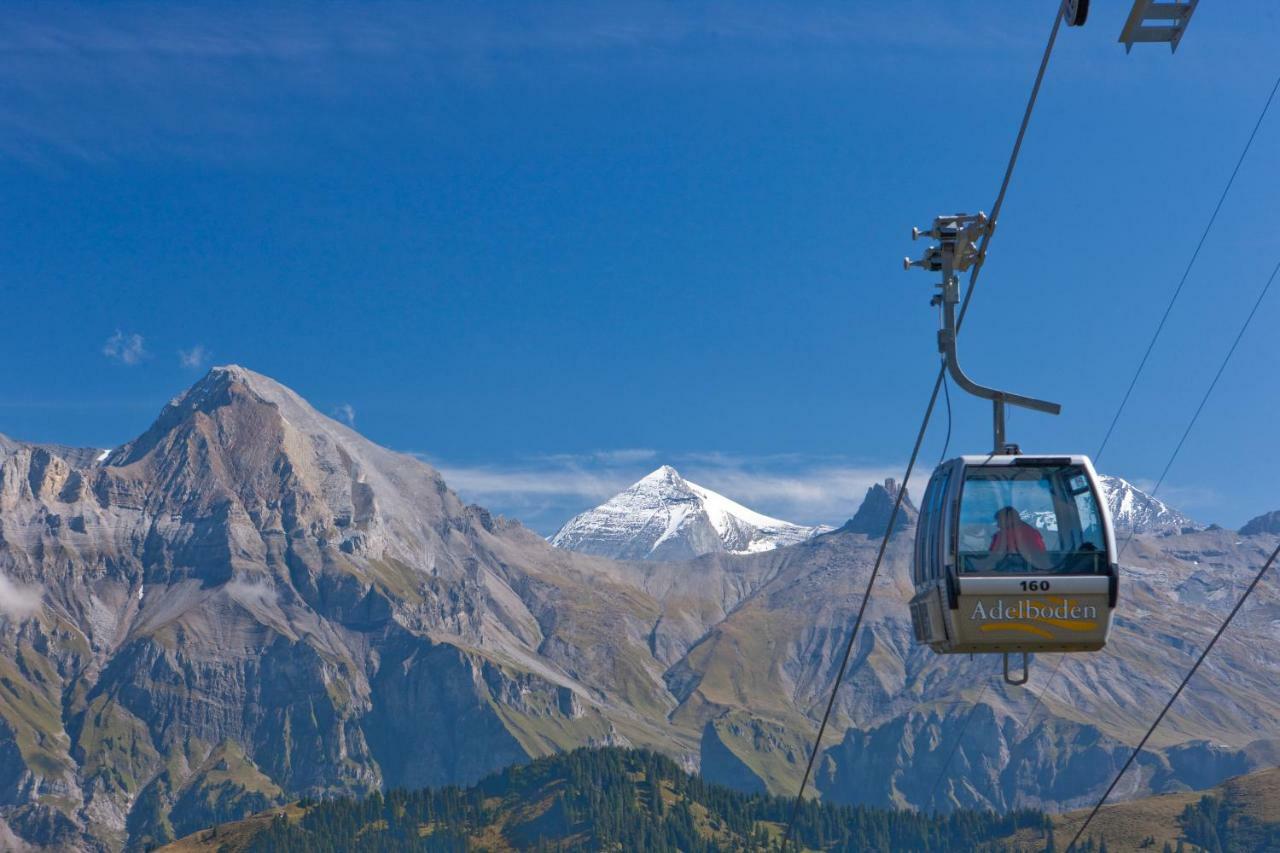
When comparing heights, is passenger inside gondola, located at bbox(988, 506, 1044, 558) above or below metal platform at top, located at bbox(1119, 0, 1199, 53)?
below

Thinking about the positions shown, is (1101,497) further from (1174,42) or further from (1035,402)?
(1174,42)

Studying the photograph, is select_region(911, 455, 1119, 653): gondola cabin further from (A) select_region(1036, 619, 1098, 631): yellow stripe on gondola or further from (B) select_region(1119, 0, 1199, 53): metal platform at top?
(B) select_region(1119, 0, 1199, 53): metal platform at top

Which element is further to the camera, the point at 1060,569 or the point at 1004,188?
the point at 1060,569

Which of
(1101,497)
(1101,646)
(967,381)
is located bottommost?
(1101,646)

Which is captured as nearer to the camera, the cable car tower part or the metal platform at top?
the metal platform at top

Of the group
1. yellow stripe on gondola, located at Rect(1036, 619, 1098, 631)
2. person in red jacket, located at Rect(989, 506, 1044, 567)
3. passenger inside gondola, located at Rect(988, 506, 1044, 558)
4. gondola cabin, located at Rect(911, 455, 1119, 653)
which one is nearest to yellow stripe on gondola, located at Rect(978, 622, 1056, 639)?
gondola cabin, located at Rect(911, 455, 1119, 653)

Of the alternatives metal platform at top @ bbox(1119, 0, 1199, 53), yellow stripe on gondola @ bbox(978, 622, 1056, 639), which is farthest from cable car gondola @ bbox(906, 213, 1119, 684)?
metal platform at top @ bbox(1119, 0, 1199, 53)

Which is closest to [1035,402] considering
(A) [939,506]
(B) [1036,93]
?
(A) [939,506]

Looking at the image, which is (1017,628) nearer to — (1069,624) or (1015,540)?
(1069,624)

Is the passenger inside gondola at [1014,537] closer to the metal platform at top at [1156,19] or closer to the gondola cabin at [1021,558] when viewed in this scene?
the gondola cabin at [1021,558]
